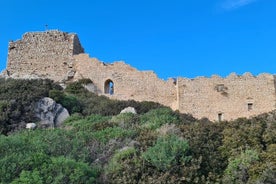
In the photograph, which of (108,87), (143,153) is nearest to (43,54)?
(108,87)

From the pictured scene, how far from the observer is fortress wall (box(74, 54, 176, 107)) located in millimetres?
29406

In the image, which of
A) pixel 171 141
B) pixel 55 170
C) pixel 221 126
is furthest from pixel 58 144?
pixel 221 126

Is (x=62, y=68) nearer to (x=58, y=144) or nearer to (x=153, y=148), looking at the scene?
(x=58, y=144)

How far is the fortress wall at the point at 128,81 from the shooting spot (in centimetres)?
2941

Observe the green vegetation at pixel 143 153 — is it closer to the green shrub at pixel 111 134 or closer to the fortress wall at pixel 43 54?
the green shrub at pixel 111 134

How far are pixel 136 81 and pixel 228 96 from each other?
555 cm

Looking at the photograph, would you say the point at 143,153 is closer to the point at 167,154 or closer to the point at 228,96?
the point at 167,154

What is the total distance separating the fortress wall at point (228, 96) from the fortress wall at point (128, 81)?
113 cm

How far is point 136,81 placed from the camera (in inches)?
1182

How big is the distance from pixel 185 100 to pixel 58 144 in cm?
1212

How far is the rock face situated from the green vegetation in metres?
1.66

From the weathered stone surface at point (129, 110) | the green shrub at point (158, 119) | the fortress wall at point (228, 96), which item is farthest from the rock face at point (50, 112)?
the fortress wall at point (228, 96)

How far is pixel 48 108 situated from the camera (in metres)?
24.5

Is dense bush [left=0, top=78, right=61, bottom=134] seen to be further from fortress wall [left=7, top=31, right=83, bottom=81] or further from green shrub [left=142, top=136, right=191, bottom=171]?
green shrub [left=142, top=136, right=191, bottom=171]
